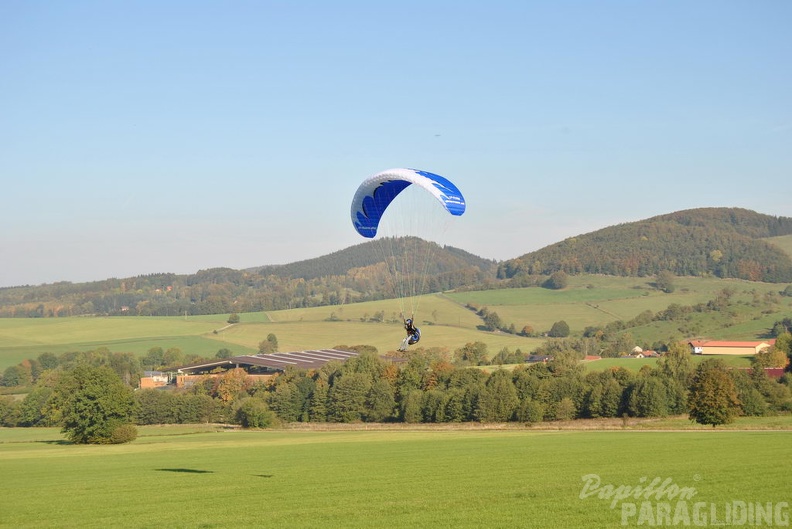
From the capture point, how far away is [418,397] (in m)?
66.0

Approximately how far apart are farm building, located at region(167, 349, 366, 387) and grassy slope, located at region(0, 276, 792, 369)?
15.5 m

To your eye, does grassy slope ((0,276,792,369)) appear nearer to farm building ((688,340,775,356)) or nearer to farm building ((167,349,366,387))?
farm building ((167,349,366,387))

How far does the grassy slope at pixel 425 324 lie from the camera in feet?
417

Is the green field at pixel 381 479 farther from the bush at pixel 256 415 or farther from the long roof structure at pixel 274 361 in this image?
the long roof structure at pixel 274 361

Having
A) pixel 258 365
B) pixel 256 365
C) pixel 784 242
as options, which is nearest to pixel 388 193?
pixel 258 365

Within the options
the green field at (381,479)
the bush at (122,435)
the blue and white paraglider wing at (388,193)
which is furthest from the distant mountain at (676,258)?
the blue and white paraglider wing at (388,193)

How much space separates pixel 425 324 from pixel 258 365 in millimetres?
43064

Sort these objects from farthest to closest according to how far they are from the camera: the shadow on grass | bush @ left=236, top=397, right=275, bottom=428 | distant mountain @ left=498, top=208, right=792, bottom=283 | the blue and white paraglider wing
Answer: distant mountain @ left=498, top=208, right=792, bottom=283 → bush @ left=236, top=397, right=275, bottom=428 → the shadow on grass → the blue and white paraglider wing

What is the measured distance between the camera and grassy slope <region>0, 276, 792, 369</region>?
12706 cm

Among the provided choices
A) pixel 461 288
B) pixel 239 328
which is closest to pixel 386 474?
pixel 239 328

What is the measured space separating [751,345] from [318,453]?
7110 centimetres

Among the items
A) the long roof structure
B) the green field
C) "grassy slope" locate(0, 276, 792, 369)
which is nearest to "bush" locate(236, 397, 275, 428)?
the green field

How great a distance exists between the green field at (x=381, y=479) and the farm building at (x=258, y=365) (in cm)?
4669

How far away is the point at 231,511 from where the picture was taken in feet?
75.9
